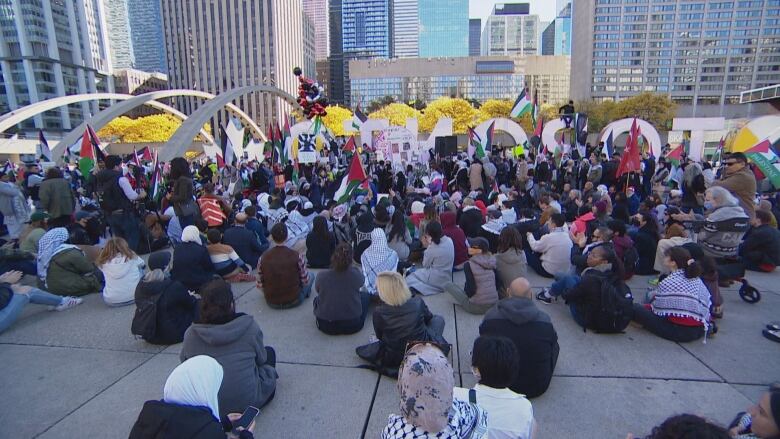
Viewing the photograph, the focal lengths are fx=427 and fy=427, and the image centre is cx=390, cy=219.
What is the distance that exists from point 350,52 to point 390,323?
666 ft

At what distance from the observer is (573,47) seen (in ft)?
409

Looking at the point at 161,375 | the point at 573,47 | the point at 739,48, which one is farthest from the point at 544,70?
the point at 161,375

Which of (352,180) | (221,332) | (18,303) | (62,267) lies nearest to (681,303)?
(221,332)

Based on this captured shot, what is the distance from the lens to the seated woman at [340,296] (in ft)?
15.1

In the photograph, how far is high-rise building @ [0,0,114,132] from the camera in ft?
260

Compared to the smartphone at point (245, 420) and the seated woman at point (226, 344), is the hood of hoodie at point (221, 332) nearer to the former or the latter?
the seated woman at point (226, 344)

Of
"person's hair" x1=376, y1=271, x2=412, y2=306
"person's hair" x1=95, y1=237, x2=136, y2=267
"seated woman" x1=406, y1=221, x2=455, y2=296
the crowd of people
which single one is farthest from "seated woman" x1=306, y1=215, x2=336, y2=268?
"person's hair" x1=376, y1=271, x2=412, y2=306

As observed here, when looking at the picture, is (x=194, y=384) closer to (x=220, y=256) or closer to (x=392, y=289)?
(x=392, y=289)

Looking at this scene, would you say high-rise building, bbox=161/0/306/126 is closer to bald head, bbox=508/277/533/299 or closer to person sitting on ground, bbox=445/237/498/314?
person sitting on ground, bbox=445/237/498/314

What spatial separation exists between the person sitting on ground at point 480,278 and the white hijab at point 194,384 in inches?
133

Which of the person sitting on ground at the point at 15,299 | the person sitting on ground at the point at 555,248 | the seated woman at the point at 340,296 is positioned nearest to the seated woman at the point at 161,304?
the seated woman at the point at 340,296

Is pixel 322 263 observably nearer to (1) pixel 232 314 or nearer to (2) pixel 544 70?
(1) pixel 232 314

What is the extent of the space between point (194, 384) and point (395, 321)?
1820 millimetres

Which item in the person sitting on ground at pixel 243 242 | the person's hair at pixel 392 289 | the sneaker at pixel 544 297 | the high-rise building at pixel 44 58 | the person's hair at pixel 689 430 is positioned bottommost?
the sneaker at pixel 544 297
